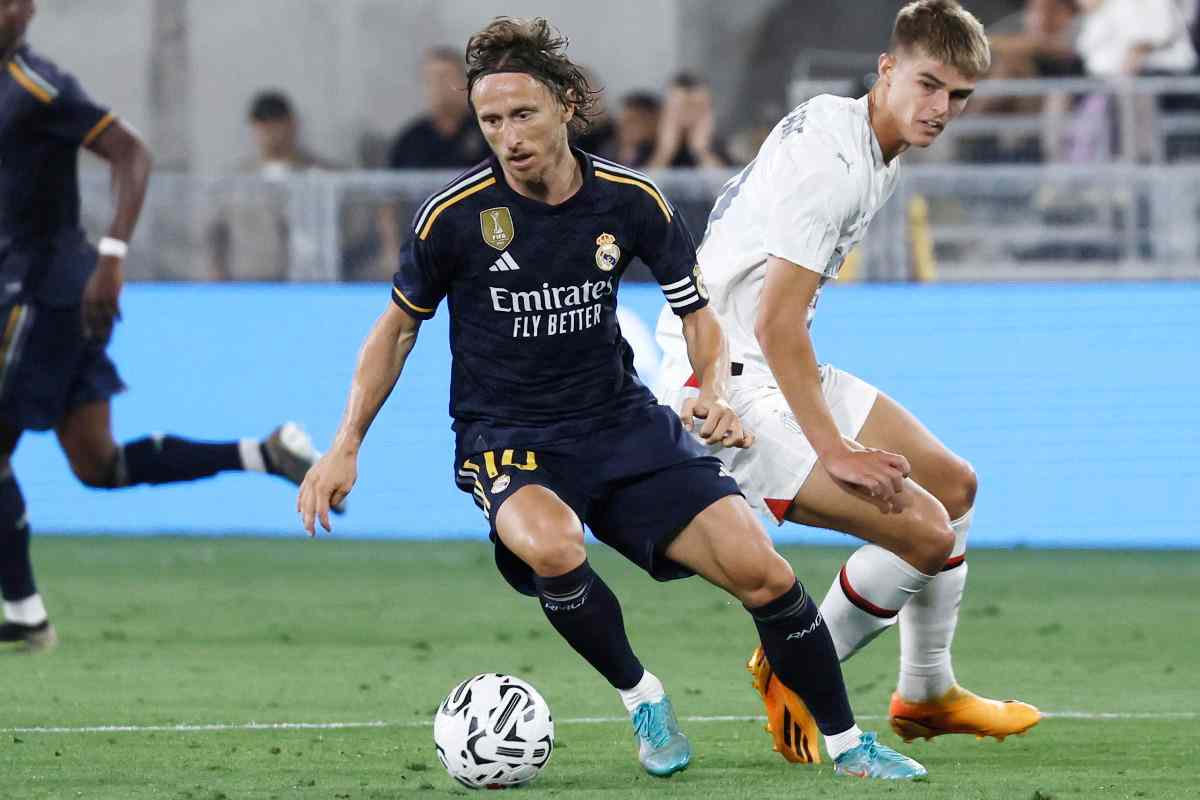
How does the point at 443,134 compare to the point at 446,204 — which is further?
the point at 443,134

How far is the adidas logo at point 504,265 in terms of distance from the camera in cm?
523

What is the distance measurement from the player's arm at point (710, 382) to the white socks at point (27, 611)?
3.23 m

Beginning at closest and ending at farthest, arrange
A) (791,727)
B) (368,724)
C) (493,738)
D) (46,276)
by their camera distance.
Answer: (493,738), (791,727), (368,724), (46,276)

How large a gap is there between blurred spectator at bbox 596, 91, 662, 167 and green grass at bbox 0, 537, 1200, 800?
3093 millimetres

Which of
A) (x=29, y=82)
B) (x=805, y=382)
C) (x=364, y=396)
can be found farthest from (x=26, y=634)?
(x=805, y=382)

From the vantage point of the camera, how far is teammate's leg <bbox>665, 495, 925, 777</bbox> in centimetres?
509

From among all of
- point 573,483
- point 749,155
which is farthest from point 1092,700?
point 749,155

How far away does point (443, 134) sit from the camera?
44.0 feet

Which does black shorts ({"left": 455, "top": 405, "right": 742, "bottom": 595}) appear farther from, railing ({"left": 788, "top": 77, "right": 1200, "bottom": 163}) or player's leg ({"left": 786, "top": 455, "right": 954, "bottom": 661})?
railing ({"left": 788, "top": 77, "right": 1200, "bottom": 163})

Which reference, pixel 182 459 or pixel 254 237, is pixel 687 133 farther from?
pixel 182 459

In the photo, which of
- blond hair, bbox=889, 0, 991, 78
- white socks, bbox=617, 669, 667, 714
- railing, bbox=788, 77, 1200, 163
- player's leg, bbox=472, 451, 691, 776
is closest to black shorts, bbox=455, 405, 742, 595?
player's leg, bbox=472, 451, 691, 776

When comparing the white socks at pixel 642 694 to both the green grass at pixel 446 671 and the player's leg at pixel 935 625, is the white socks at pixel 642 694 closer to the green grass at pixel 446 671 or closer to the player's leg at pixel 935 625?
the green grass at pixel 446 671

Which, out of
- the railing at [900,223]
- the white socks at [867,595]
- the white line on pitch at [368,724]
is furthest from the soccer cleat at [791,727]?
the railing at [900,223]

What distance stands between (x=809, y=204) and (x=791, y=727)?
4.35 ft
